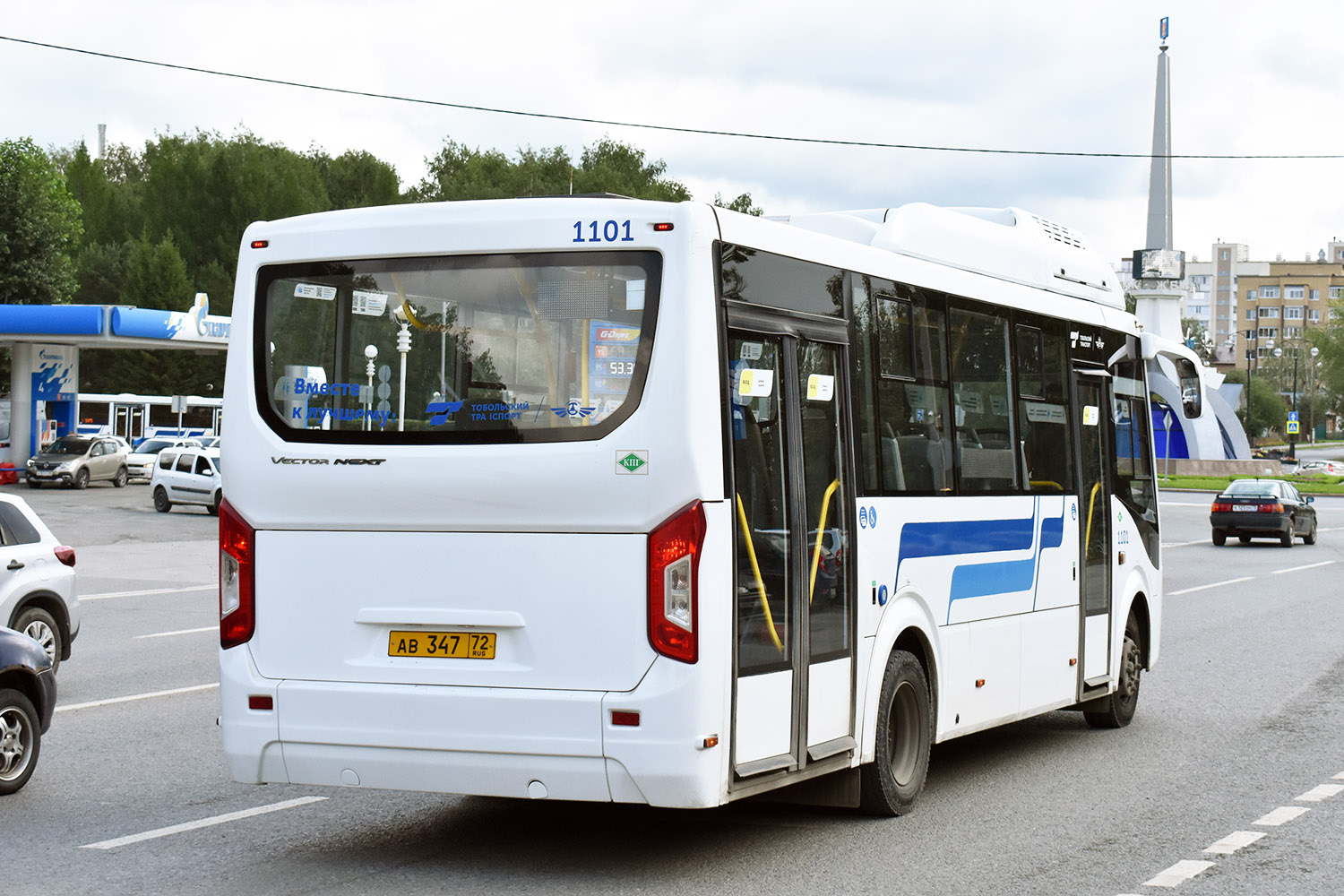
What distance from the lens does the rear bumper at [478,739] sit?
246 inches

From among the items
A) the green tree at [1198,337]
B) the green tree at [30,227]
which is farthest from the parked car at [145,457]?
the green tree at [1198,337]

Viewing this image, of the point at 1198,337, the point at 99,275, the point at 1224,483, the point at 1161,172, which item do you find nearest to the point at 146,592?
the point at 1224,483

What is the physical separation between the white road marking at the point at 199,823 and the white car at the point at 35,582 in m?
4.48

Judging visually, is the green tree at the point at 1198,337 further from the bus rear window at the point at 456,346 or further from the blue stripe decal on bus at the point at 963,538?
the bus rear window at the point at 456,346

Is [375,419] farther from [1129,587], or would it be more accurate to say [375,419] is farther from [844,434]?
[1129,587]

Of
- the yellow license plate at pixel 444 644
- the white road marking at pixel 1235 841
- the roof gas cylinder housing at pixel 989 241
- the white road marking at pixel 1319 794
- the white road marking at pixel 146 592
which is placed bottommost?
the white road marking at pixel 146 592

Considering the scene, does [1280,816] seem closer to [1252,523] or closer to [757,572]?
[757,572]

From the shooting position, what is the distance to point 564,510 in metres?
6.44

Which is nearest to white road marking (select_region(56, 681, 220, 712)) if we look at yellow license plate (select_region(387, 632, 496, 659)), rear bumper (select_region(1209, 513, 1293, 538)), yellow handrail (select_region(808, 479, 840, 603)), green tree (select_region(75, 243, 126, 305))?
yellow license plate (select_region(387, 632, 496, 659))

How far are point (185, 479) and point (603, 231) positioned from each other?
35863 millimetres

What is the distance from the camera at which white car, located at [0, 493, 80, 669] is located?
12.0m

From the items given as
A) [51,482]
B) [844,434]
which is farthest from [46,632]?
[51,482]

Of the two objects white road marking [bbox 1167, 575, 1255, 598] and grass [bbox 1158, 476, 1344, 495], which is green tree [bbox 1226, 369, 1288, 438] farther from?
white road marking [bbox 1167, 575, 1255, 598]

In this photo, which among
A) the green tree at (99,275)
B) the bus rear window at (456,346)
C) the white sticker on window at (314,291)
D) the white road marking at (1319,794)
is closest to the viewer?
the bus rear window at (456,346)
